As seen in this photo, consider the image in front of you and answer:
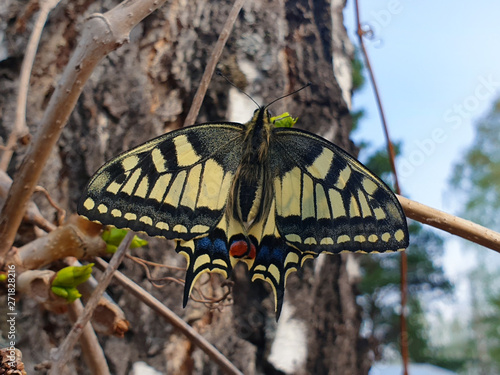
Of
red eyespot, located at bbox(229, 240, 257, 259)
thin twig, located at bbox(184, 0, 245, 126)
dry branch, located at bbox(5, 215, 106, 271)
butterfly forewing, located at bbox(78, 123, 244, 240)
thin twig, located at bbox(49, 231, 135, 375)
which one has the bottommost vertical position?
thin twig, located at bbox(49, 231, 135, 375)

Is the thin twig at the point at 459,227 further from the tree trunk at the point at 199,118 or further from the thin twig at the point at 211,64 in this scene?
the tree trunk at the point at 199,118

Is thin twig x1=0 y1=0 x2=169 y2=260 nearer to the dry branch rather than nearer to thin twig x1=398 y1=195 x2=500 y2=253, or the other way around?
the dry branch

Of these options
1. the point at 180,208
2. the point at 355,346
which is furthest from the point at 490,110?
the point at 180,208

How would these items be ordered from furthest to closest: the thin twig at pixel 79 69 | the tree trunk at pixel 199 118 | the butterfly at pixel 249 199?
the tree trunk at pixel 199 118, the butterfly at pixel 249 199, the thin twig at pixel 79 69

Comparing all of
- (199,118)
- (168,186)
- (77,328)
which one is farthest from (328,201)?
(199,118)

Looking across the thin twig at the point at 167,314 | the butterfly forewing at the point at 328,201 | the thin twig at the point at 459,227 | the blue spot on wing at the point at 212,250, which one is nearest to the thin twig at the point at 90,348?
the thin twig at the point at 167,314

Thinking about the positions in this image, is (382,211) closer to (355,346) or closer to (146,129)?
(146,129)

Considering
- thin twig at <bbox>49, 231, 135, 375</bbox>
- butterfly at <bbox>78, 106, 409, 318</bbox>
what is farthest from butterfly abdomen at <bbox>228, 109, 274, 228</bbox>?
thin twig at <bbox>49, 231, 135, 375</bbox>
